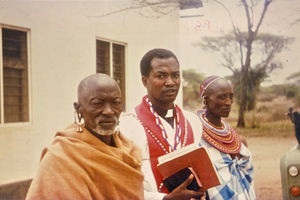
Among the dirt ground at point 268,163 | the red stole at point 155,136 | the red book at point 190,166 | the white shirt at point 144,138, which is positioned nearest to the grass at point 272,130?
the dirt ground at point 268,163

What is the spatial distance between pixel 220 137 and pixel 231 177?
35 centimetres

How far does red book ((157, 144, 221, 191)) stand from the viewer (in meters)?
1.88

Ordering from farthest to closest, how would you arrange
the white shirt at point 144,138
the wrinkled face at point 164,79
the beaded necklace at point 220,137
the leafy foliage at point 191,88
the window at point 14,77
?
1. the leafy foliage at point 191,88
2. the window at point 14,77
3. the beaded necklace at point 220,137
4. the wrinkled face at point 164,79
5. the white shirt at point 144,138

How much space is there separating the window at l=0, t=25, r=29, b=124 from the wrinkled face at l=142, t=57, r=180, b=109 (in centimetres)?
188

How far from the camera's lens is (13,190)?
3354mm

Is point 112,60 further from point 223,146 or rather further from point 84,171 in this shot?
point 84,171

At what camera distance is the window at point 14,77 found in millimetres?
3307

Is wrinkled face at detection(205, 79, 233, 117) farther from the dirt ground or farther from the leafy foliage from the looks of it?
the dirt ground

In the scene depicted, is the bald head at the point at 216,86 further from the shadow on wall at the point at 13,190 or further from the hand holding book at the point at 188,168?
the shadow on wall at the point at 13,190

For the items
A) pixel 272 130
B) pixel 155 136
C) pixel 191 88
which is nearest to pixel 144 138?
pixel 155 136

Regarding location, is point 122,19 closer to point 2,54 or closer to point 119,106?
point 2,54

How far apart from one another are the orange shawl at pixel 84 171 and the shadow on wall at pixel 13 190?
6.67 feet

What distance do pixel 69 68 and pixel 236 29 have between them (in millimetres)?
2321

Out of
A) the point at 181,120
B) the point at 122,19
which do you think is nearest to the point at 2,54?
the point at 122,19
